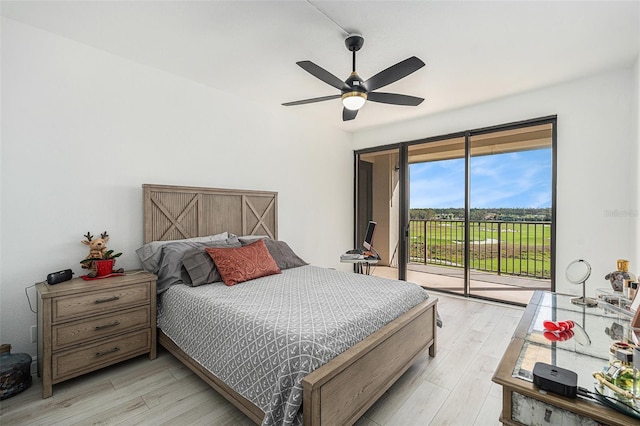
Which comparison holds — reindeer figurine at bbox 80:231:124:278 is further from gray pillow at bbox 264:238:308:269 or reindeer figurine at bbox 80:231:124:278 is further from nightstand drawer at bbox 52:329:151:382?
gray pillow at bbox 264:238:308:269

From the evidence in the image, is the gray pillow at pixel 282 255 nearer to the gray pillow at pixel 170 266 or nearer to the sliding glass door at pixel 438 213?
the gray pillow at pixel 170 266

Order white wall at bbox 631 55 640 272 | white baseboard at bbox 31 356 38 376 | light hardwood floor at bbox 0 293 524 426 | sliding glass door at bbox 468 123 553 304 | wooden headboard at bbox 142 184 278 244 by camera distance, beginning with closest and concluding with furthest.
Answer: light hardwood floor at bbox 0 293 524 426
white baseboard at bbox 31 356 38 376
white wall at bbox 631 55 640 272
wooden headboard at bbox 142 184 278 244
sliding glass door at bbox 468 123 553 304

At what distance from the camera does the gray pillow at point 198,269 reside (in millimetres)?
2467

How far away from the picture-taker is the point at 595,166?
321 centimetres

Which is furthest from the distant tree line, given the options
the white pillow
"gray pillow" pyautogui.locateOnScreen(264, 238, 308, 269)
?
the white pillow

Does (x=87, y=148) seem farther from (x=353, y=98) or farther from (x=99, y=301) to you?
(x=353, y=98)

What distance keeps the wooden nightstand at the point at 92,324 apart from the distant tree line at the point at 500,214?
404 centimetres

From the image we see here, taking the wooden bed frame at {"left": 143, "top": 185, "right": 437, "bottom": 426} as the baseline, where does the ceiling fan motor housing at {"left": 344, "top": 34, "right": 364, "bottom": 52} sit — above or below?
above

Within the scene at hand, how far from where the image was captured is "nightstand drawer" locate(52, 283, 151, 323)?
6.62 feet

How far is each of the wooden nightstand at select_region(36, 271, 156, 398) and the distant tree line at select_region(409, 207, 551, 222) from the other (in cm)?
404

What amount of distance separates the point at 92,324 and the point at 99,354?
239 mm

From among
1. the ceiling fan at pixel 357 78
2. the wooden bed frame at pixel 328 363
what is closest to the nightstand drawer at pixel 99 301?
the wooden bed frame at pixel 328 363

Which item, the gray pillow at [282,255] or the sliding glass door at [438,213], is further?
the sliding glass door at [438,213]

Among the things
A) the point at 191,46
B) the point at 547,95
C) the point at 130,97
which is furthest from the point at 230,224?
the point at 547,95
